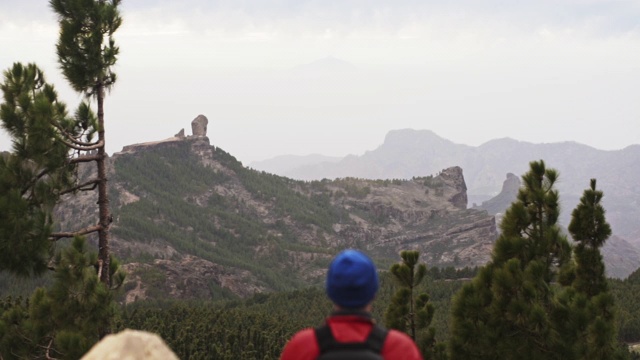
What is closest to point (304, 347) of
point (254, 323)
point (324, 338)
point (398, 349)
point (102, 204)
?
point (324, 338)

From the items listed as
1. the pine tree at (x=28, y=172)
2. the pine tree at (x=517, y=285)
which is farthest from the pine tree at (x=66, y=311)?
the pine tree at (x=517, y=285)

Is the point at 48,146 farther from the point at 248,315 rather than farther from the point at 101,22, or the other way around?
the point at 248,315

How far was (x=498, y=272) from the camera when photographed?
18953 millimetres

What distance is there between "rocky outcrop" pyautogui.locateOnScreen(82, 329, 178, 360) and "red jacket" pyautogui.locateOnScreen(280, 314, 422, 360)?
1166 millimetres

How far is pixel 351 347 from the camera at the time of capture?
5801 millimetres

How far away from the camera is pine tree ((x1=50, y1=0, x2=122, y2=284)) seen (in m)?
20.2

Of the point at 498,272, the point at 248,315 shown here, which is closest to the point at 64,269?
the point at 498,272

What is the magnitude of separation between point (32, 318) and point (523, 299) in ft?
40.8

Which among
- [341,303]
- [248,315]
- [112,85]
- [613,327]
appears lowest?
[248,315]

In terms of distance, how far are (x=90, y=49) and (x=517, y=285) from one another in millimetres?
13530

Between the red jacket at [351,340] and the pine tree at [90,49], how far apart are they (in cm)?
1520

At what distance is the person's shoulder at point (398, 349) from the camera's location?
5742 millimetres

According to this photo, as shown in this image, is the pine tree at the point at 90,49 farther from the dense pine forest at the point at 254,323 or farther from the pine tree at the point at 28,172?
the dense pine forest at the point at 254,323

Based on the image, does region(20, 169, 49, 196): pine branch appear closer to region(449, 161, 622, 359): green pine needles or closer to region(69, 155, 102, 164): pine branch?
region(69, 155, 102, 164): pine branch
